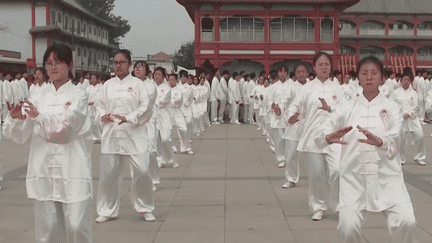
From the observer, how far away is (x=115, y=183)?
21.2ft

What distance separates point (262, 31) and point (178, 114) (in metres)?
24.0

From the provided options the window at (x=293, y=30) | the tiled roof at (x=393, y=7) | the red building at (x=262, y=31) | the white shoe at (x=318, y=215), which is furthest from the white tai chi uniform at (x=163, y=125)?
the tiled roof at (x=393, y=7)

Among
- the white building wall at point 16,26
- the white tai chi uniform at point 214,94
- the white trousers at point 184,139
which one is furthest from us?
the white building wall at point 16,26

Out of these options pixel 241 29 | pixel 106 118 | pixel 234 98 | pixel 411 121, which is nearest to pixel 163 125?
pixel 106 118

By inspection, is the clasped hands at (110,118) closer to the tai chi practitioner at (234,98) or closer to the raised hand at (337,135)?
the raised hand at (337,135)

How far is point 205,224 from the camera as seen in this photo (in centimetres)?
614

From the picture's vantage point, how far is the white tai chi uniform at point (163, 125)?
10.3 m

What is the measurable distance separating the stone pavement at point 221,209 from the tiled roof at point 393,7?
43.5 m

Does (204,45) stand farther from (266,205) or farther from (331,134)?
(331,134)

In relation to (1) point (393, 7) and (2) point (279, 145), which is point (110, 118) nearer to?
(2) point (279, 145)

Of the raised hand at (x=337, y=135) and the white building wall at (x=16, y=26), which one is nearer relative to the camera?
the raised hand at (x=337, y=135)

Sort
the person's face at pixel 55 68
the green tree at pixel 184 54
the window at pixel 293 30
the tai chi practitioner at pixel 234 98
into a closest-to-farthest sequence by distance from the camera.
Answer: the person's face at pixel 55 68 → the tai chi practitioner at pixel 234 98 → the window at pixel 293 30 → the green tree at pixel 184 54

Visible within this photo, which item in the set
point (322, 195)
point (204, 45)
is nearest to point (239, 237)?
point (322, 195)

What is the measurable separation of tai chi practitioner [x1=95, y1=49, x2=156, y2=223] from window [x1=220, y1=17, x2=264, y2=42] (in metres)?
28.3
